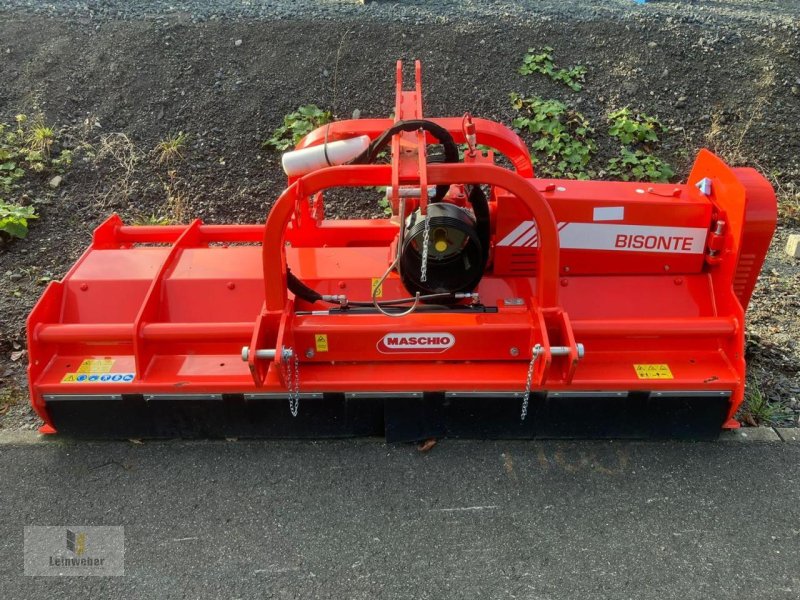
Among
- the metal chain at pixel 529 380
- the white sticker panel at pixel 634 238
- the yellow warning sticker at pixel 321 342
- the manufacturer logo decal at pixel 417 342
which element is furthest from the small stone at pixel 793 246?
the yellow warning sticker at pixel 321 342

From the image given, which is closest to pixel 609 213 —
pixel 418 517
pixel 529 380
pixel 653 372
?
pixel 653 372

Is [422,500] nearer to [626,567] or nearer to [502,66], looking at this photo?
[626,567]

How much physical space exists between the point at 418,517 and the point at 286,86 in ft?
15.6

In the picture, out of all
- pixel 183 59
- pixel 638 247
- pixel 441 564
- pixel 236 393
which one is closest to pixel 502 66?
pixel 183 59

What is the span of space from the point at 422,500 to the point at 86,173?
14.6ft

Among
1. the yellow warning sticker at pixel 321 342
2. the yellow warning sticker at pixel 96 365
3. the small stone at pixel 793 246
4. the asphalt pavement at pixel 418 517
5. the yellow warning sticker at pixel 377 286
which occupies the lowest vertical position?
the asphalt pavement at pixel 418 517

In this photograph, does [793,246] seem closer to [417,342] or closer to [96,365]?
[417,342]

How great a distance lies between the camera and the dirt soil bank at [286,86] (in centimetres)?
547

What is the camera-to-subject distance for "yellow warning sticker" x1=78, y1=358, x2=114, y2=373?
2922 millimetres

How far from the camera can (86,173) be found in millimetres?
5523

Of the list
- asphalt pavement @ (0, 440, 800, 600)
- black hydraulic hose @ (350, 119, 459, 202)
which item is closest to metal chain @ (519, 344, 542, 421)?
asphalt pavement @ (0, 440, 800, 600)

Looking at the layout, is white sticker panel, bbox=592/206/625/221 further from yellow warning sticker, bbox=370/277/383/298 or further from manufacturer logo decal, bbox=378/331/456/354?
yellow warning sticker, bbox=370/277/383/298

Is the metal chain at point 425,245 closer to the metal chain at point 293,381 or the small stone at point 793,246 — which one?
the metal chain at point 293,381

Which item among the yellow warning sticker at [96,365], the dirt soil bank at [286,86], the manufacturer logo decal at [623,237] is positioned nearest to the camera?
the yellow warning sticker at [96,365]
